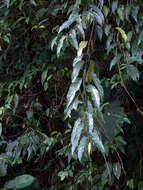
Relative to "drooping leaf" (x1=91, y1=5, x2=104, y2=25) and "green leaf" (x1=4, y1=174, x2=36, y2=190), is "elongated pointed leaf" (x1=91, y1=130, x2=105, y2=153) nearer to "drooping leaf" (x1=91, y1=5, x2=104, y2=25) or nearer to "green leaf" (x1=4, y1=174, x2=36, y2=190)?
"green leaf" (x1=4, y1=174, x2=36, y2=190)

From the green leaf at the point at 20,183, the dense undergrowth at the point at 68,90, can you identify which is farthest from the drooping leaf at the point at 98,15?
the green leaf at the point at 20,183

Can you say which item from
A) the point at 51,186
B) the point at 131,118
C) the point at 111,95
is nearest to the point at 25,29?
the point at 111,95

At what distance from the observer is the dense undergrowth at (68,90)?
3.51ft

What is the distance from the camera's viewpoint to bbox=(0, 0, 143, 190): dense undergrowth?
107 centimetres

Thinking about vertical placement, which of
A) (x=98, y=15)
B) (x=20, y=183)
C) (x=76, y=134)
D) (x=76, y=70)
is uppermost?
(x=98, y=15)

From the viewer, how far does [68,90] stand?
138 centimetres

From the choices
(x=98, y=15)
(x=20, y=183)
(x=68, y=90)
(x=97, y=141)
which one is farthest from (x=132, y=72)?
(x=20, y=183)

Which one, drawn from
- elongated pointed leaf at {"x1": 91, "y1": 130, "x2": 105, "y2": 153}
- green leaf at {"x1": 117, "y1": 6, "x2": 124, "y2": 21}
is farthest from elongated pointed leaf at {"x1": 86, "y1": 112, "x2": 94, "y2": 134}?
green leaf at {"x1": 117, "y1": 6, "x2": 124, "y2": 21}

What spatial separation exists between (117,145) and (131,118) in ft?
0.65

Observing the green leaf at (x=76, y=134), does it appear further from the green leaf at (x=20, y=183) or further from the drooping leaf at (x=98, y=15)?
the drooping leaf at (x=98, y=15)

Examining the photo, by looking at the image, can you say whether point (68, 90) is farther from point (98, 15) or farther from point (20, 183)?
point (20, 183)

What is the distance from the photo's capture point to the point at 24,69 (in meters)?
1.64

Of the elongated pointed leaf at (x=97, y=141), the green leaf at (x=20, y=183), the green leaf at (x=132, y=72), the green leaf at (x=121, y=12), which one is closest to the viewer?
the elongated pointed leaf at (x=97, y=141)

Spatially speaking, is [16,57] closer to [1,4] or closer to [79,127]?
[1,4]
